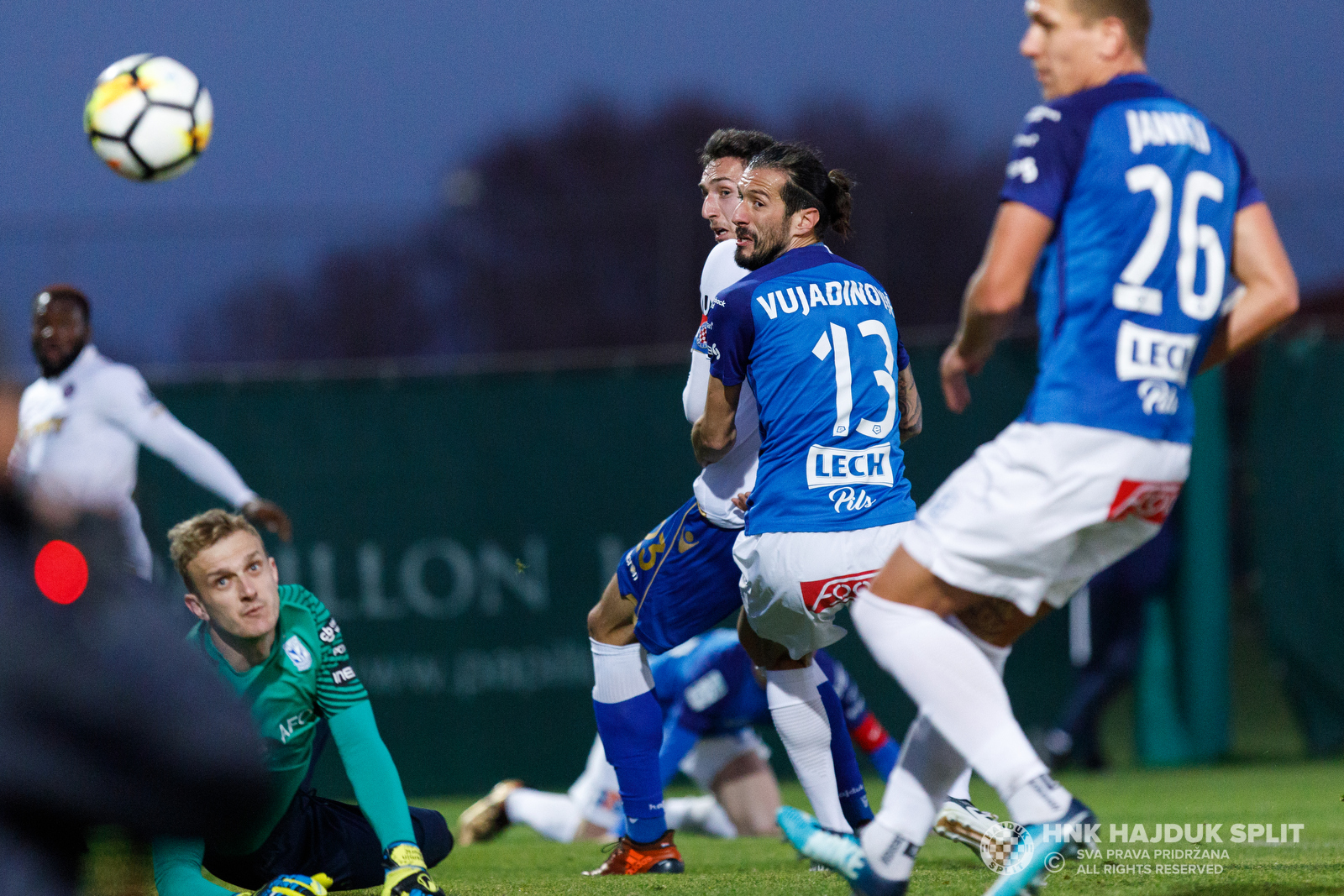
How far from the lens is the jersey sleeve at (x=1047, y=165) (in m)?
3.13

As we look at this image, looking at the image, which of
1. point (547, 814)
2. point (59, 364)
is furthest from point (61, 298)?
point (547, 814)

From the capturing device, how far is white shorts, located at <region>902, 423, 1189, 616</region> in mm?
3150

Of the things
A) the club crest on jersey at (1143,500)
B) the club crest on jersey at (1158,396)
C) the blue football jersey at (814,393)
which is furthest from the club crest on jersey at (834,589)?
the club crest on jersey at (1158,396)

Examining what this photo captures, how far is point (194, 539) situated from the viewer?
4074mm

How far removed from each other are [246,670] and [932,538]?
2031 mm

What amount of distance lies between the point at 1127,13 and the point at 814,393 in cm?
143

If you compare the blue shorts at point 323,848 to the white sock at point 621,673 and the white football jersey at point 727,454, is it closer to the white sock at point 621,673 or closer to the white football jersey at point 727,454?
the white sock at point 621,673

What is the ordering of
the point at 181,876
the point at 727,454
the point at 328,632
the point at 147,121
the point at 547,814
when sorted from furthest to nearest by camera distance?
the point at 547,814 < the point at 147,121 < the point at 727,454 < the point at 328,632 < the point at 181,876

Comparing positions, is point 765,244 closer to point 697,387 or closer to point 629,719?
point 697,387

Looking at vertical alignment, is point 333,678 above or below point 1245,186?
below

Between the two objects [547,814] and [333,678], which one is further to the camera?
[547,814]

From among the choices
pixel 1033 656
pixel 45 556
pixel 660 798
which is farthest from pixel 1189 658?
pixel 45 556

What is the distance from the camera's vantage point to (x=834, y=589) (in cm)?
420

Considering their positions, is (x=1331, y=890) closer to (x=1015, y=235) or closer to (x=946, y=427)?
(x=1015, y=235)
